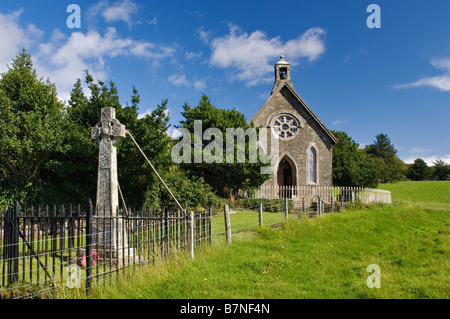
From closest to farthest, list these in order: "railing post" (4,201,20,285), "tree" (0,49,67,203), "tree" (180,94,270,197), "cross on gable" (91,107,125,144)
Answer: "railing post" (4,201,20,285) → "cross on gable" (91,107,125,144) → "tree" (0,49,67,203) → "tree" (180,94,270,197)

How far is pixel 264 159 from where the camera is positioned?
2047cm

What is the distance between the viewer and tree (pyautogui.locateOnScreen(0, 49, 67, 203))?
43.6ft

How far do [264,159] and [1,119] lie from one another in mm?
14620

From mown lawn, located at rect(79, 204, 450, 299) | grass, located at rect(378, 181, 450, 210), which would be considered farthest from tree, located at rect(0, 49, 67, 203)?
grass, located at rect(378, 181, 450, 210)

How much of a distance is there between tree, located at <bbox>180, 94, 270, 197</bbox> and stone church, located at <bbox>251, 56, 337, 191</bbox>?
4.04m

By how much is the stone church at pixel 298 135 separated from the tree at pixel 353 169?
6.54 metres

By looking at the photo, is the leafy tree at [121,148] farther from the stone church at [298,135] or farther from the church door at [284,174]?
the church door at [284,174]

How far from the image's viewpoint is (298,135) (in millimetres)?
24969

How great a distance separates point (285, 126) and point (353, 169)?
31.2ft

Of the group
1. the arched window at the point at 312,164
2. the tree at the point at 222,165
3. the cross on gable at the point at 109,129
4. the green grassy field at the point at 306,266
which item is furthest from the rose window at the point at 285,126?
the cross on gable at the point at 109,129

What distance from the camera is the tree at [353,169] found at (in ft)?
97.1

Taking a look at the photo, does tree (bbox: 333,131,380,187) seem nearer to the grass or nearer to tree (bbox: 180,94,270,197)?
the grass
